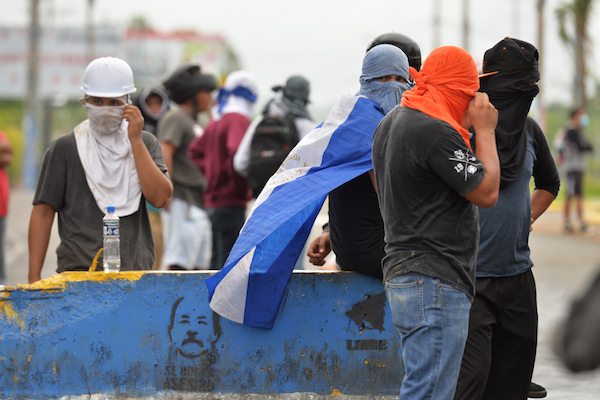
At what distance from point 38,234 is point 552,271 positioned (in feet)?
26.7

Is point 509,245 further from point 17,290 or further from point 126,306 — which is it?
point 17,290

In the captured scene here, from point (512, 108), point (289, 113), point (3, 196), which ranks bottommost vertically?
point (3, 196)

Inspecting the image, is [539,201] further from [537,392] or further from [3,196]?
[3,196]

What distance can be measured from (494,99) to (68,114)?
5228 centimetres

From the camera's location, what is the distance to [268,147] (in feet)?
22.0

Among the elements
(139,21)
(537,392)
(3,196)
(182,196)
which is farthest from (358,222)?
(139,21)

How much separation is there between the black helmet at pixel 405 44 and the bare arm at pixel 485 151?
155 centimetres

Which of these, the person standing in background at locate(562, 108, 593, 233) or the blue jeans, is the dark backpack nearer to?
the blue jeans

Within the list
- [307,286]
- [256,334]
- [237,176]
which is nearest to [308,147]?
[307,286]

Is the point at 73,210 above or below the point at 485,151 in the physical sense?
below

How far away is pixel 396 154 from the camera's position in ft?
10.3

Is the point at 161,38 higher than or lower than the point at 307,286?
higher

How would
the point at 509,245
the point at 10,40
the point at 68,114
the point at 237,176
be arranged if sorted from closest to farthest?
the point at 509,245 < the point at 237,176 < the point at 10,40 < the point at 68,114

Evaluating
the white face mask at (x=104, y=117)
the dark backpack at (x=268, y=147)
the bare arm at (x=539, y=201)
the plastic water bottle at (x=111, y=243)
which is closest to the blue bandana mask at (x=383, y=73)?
the bare arm at (x=539, y=201)
